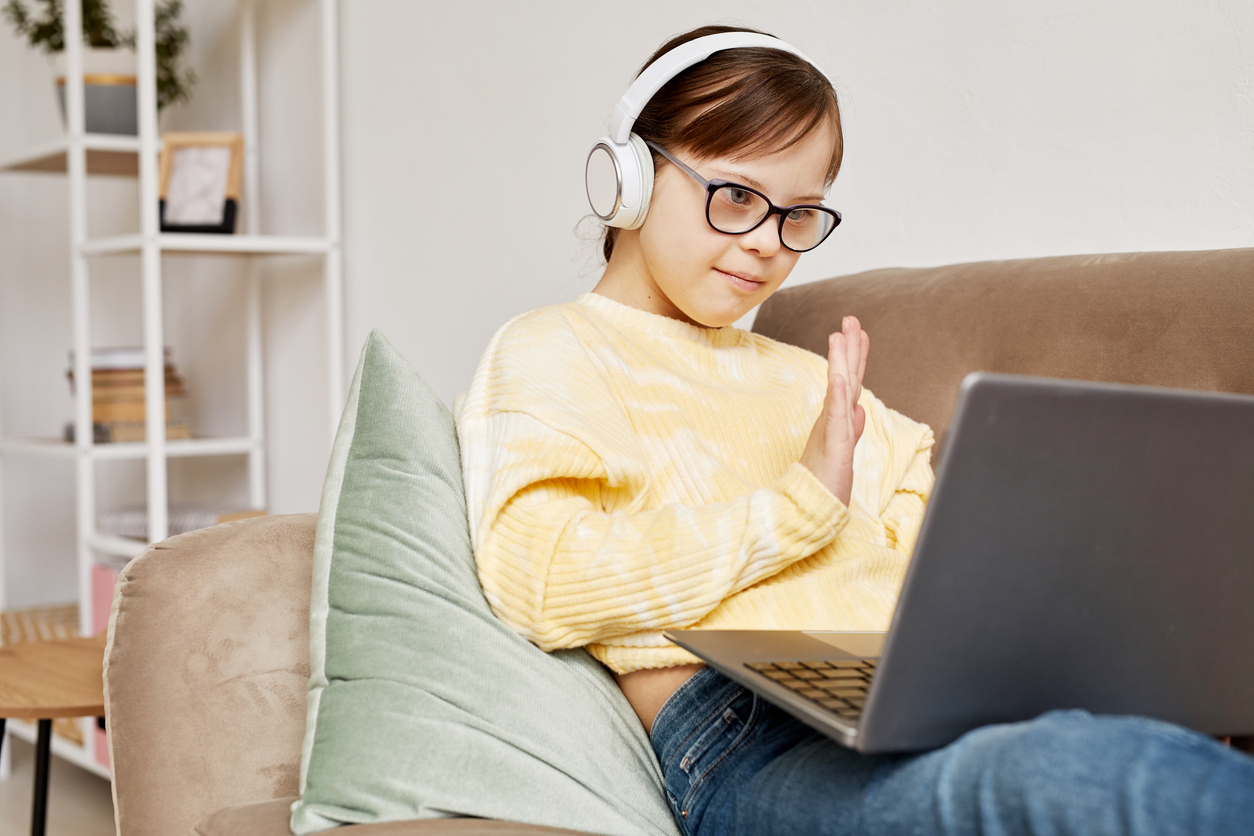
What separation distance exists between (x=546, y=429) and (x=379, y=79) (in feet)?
5.55

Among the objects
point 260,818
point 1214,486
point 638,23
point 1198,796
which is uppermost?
point 638,23

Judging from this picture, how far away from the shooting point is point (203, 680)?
90 cm

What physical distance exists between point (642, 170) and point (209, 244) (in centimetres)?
149

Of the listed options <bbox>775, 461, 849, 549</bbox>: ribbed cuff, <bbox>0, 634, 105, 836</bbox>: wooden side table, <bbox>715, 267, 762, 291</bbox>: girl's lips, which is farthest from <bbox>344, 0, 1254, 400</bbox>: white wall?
<bbox>0, 634, 105, 836</bbox>: wooden side table

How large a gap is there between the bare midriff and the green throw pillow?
0.7 inches

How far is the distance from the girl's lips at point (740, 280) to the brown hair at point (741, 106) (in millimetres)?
119

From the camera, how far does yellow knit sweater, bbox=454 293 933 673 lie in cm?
84

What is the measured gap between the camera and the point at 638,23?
181 centimetres

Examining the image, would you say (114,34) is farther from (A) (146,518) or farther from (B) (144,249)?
(A) (146,518)

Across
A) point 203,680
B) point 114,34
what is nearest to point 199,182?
point 114,34

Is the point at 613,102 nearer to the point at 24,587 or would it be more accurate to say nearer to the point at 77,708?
the point at 77,708

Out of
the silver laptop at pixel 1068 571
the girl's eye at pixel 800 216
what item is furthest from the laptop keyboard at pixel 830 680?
the girl's eye at pixel 800 216

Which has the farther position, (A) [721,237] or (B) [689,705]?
(A) [721,237]

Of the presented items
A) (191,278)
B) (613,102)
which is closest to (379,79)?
(613,102)
